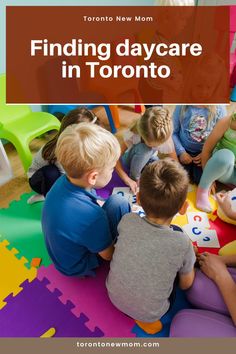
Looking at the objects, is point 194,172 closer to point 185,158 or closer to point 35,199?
point 185,158

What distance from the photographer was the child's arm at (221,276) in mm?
883

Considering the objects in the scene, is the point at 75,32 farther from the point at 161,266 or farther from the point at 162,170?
the point at 161,266

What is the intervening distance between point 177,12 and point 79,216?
1.17 m

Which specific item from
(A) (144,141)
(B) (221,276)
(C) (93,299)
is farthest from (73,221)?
(A) (144,141)

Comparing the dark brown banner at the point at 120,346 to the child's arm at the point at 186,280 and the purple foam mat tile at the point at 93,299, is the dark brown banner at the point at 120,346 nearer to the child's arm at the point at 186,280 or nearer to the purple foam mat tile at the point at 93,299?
the purple foam mat tile at the point at 93,299

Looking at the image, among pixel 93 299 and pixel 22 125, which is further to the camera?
pixel 22 125

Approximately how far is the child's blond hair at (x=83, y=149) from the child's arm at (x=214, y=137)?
648 mm

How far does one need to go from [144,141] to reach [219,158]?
1.03 ft

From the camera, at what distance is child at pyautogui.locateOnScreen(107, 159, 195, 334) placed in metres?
0.76

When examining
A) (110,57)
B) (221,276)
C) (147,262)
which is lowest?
(221,276)

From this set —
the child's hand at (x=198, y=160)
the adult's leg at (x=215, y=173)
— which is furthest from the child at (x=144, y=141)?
the adult's leg at (x=215, y=173)

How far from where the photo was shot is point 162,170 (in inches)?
30.7

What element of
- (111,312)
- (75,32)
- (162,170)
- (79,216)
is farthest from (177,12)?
(111,312)

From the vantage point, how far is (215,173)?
1.31 metres
